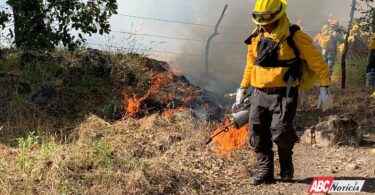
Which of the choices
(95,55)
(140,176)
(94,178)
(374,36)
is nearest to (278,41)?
(140,176)

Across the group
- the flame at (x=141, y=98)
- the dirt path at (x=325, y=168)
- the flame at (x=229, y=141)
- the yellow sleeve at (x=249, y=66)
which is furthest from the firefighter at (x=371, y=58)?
the yellow sleeve at (x=249, y=66)

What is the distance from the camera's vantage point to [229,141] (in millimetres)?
5957

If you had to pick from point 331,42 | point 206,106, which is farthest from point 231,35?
point 206,106

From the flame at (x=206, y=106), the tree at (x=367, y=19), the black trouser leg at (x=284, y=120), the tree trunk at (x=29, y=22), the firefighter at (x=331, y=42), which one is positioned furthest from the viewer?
the firefighter at (x=331, y=42)

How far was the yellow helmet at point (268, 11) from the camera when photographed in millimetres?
4406

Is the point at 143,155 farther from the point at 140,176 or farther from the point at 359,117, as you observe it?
the point at 359,117

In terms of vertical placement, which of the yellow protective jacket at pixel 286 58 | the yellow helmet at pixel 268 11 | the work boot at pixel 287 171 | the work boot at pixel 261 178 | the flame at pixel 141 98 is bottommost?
the work boot at pixel 261 178

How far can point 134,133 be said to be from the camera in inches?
234

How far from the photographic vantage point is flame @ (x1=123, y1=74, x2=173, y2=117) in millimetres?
6814

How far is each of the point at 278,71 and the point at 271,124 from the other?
0.49 metres

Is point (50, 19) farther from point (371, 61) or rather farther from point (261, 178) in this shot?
point (371, 61)

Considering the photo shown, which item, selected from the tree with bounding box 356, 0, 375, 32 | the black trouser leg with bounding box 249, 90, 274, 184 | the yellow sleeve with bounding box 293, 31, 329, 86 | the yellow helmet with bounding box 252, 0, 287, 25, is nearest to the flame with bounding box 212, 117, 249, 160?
the black trouser leg with bounding box 249, 90, 274, 184

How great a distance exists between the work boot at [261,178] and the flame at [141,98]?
2411 millimetres

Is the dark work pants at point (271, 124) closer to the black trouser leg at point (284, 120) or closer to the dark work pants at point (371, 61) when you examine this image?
the black trouser leg at point (284, 120)
